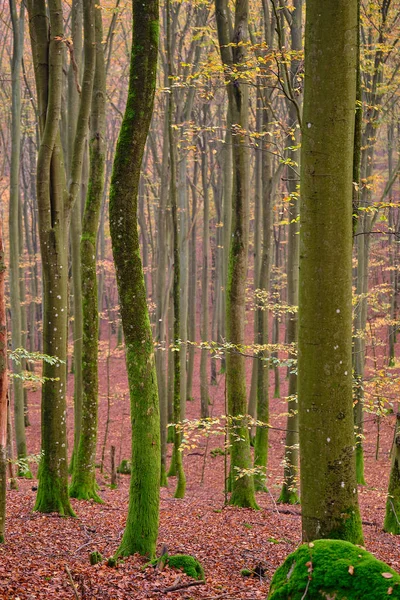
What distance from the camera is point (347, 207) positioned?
3986mm

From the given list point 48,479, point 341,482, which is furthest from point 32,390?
point 341,482

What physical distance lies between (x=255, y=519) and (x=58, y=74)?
25.0 feet

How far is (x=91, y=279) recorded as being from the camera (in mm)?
9930

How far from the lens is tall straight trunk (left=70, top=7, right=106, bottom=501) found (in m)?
9.71

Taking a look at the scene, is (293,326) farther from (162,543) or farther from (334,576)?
(334,576)

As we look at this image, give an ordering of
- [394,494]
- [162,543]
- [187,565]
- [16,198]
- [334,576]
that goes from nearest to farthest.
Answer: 1. [334,576]
2. [187,565]
3. [162,543]
4. [394,494]
5. [16,198]

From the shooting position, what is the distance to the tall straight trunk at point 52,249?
27.0ft

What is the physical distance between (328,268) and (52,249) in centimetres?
547

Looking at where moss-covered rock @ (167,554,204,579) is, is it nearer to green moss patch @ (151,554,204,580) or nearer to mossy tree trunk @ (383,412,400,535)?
green moss patch @ (151,554,204,580)

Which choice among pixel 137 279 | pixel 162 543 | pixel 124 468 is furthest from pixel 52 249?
pixel 124 468

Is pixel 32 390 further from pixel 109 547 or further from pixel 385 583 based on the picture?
pixel 385 583

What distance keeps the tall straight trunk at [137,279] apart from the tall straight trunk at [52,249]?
7.82ft

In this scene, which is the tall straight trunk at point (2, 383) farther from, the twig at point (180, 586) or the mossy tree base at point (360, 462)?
the mossy tree base at point (360, 462)

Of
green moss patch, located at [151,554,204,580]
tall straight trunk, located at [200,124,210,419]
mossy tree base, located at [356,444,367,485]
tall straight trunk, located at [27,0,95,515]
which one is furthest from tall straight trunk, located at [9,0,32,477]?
green moss patch, located at [151,554,204,580]
